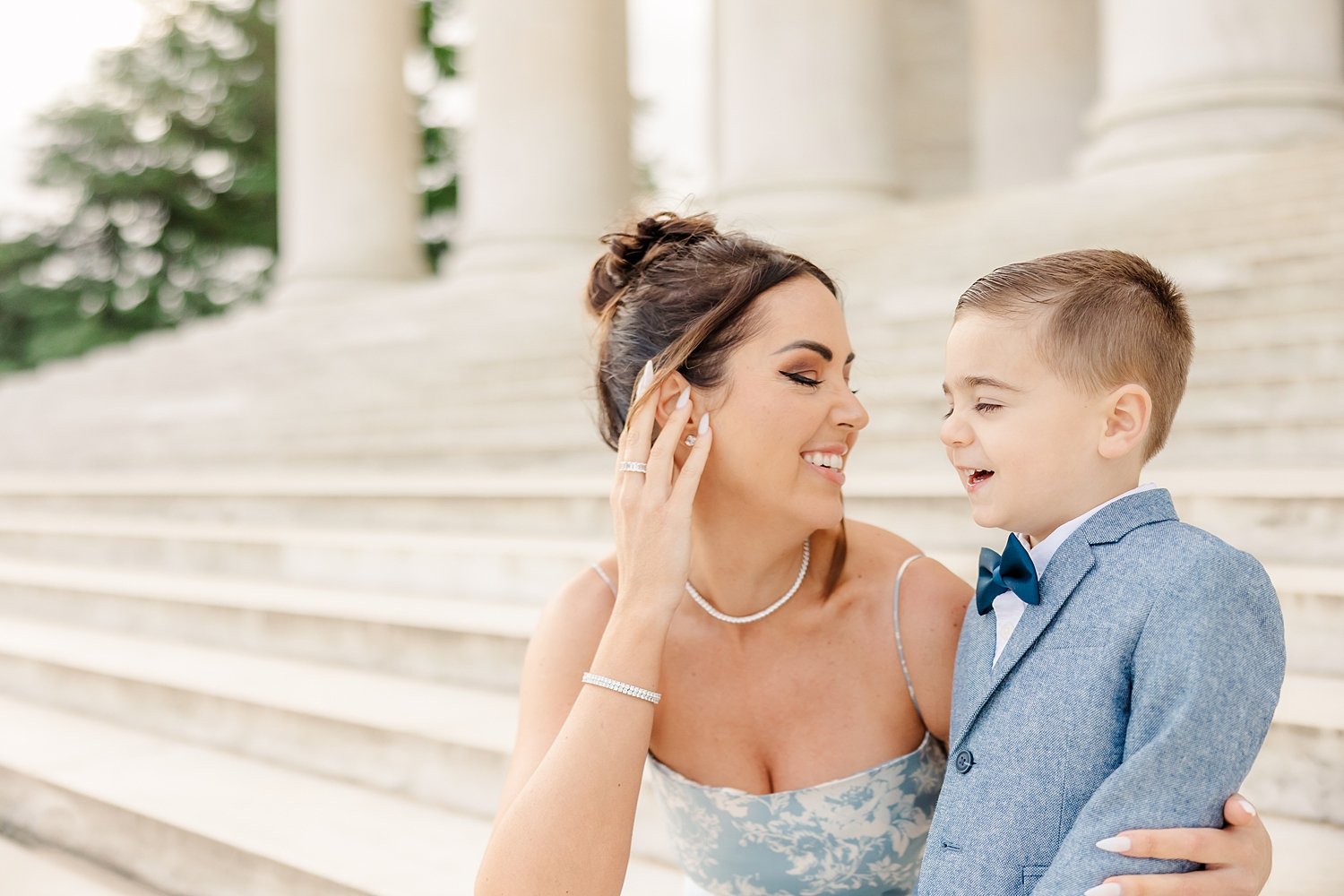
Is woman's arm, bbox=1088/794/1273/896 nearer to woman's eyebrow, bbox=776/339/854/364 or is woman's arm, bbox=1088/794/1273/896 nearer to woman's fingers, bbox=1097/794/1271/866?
woman's fingers, bbox=1097/794/1271/866

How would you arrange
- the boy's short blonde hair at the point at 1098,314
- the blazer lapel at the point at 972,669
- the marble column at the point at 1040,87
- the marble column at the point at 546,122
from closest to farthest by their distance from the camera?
the boy's short blonde hair at the point at 1098,314 < the blazer lapel at the point at 972,669 < the marble column at the point at 546,122 < the marble column at the point at 1040,87

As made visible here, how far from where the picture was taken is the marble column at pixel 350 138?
19578 millimetres

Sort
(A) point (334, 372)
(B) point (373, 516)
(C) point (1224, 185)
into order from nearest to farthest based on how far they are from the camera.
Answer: (B) point (373, 516), (C) point (1224, 185), (A) point (334, 372)

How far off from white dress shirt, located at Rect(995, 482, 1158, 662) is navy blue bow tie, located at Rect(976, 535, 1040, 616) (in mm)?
17

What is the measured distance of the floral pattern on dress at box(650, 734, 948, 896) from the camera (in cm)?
321

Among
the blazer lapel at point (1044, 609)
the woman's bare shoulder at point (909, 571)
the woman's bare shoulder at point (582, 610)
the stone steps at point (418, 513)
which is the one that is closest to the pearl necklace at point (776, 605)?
the woman's bare shoulder at point (909, 571)

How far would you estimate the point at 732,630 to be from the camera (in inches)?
135

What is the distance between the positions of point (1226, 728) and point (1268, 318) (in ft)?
18.8

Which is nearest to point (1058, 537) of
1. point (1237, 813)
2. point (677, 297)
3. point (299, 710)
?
point (1237, 813)

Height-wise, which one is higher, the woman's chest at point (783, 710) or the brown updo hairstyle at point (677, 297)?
the brown updo hairstyle at point (677, 297)

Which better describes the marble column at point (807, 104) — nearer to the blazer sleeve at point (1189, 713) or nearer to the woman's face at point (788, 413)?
the woman's face at point (788, 413)

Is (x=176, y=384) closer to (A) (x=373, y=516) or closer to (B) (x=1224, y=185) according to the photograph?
(A) (x=373, y=516)

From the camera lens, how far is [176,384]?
1569 cm

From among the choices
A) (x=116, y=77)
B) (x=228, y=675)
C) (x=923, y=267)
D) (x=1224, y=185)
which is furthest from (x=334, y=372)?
(x=116, y=77)
